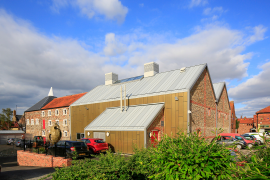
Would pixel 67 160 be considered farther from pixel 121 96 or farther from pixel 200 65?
pixel 200 65

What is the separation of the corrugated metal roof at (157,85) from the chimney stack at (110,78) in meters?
1.88

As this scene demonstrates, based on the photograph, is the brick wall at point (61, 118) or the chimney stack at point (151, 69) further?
the brick wall at point (61, 118)

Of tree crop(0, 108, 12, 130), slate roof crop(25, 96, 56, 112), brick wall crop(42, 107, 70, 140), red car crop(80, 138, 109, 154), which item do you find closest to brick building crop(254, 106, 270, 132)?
red car crop(80, 138, 109, 154)

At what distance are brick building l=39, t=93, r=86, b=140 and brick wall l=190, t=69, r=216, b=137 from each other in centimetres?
2274

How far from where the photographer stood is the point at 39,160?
13.5 m

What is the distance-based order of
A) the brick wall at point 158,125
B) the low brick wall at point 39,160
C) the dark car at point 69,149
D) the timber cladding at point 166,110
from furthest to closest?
the timber cladding at point 166,110 < the brick wall at point 158,125 < the dark car at point 69,149 < the low brick wall at point 39,160

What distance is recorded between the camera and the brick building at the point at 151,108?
1847cm

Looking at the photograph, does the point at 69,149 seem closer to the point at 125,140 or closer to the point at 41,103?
the point at 125,140

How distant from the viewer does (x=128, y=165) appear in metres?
6.29

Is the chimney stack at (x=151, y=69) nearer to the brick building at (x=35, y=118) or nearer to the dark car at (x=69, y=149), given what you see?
the dark car at (x=69, y=149)

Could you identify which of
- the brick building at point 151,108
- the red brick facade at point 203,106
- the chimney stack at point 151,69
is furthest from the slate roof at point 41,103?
the red brick facade at point 203,106

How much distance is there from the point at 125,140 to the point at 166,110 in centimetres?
546

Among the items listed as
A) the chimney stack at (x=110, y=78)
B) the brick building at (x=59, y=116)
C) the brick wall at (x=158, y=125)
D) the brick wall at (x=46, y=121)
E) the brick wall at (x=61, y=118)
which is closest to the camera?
the brick wall at (x=158, y=125)

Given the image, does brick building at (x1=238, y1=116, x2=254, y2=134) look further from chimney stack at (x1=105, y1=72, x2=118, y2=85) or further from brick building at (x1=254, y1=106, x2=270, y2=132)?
chimney stack at (x1=105, y1=72, x2=118, y2=85)
